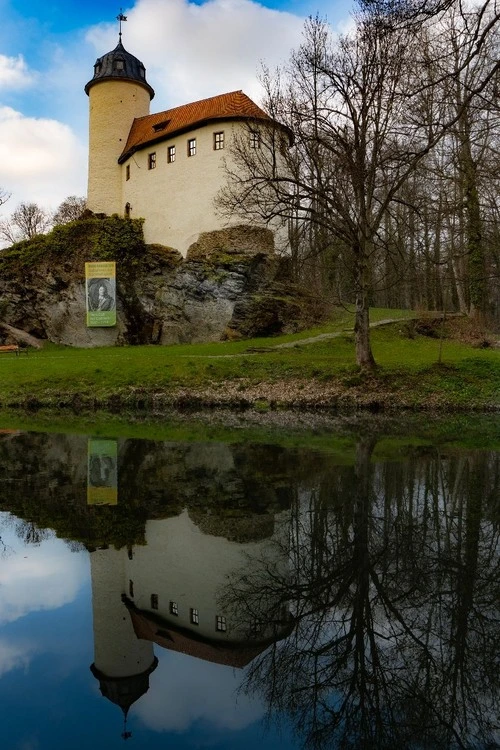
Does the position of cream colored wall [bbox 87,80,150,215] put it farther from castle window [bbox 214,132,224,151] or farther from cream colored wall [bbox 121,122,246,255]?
castle window [bbox 214,132,224,151]

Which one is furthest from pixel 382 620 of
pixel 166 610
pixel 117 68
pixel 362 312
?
pixel 117 68

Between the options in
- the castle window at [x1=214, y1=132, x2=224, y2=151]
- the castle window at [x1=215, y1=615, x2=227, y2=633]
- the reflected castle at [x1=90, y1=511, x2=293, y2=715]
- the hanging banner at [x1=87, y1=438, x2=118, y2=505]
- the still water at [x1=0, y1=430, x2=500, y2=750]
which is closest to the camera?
the still water at [x1=0, y1=430, x2=500, y2=750]

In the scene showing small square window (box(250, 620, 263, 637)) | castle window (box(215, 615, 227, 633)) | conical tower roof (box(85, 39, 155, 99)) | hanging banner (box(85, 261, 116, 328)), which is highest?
conical tower roof (box(85, 39, 155, 99))

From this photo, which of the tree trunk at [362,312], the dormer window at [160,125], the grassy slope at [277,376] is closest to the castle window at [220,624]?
the grassy slope at [277,376]

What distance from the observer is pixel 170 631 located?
4.57 m

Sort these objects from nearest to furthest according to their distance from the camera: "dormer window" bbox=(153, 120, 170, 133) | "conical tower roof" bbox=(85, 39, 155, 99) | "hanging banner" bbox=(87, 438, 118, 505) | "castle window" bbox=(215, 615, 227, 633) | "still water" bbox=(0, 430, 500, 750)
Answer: "still water" bbox=(0, 430, 500, 750) < "castle window" bbox=(215, 615, 227, 633) < "hanging banner" bbox=(87, 438, 118, 505) < "dormer window" bbox=(153, 120, 170, 133) < "conical tower roof" bbox=(85, 39, 155, 99)

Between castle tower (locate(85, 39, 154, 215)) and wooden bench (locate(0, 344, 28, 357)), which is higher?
castle tower (locate(85, 39, 154, 215))

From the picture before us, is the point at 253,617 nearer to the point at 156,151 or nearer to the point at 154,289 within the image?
the point at 154,289

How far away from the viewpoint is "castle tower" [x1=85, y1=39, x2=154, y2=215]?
135 ft

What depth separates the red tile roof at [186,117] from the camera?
35.4m

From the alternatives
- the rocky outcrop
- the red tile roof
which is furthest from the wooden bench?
the red tile roof

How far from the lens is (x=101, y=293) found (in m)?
36.5

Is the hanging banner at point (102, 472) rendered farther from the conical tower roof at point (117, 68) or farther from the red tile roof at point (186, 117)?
the conical tower roof at point (117, 68)

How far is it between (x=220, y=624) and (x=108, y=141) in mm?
41881
